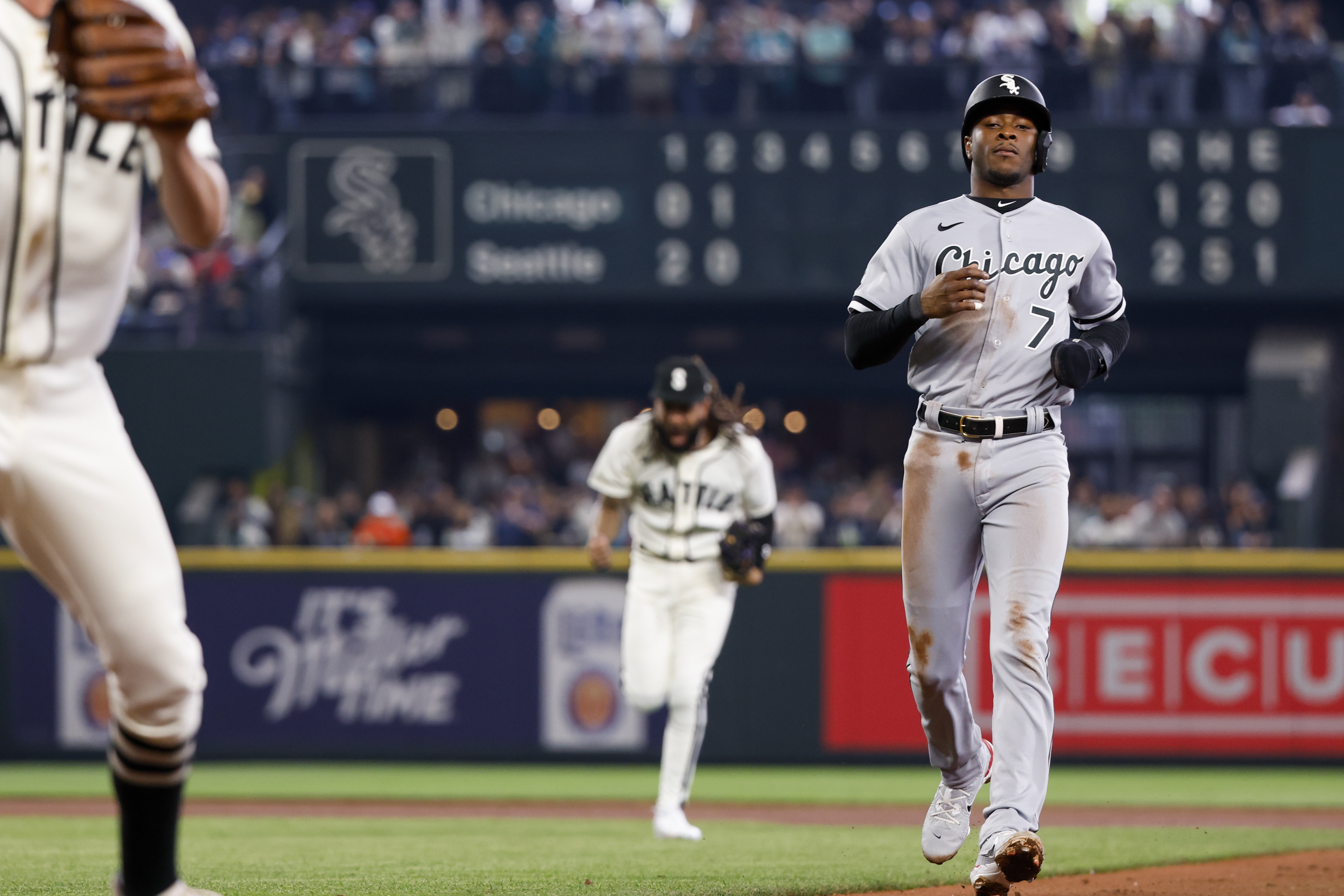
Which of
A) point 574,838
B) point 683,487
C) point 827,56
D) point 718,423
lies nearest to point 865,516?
point 827,56

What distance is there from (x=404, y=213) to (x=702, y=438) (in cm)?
848

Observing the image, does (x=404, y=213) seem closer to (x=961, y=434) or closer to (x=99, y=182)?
(x=961, y=434)

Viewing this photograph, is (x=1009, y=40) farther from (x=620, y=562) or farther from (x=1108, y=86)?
(x=620, y=562)

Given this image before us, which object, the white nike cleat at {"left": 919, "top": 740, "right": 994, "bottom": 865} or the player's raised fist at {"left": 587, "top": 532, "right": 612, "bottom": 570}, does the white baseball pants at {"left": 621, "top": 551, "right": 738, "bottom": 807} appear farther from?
the white nike cleat at {"left": 919, "top": 740, "right": 994, "bottom": 865}

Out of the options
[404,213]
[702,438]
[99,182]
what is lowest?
[702,438]

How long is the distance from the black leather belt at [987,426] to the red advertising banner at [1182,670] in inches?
260

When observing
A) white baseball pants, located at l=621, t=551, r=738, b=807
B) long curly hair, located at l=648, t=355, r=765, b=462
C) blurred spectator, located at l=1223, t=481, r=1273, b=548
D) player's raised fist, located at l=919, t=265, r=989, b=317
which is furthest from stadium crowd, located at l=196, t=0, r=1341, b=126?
player's raised fist, located at l=919, t=265, r=989, b=317

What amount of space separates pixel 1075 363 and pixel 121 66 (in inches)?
97.5

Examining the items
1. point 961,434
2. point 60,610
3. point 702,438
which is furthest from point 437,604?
point 961,434

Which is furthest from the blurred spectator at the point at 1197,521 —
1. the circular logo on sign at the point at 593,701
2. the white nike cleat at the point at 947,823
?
the white nike cleat at the point at 947,823

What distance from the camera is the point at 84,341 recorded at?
3.06m

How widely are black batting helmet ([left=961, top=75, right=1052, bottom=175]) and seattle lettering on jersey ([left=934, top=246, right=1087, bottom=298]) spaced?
247 mm

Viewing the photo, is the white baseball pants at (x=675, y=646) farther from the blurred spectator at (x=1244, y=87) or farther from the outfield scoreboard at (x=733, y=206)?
the blurred spectator at (x=1244, y=87)

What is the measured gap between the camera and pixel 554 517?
1588cm
